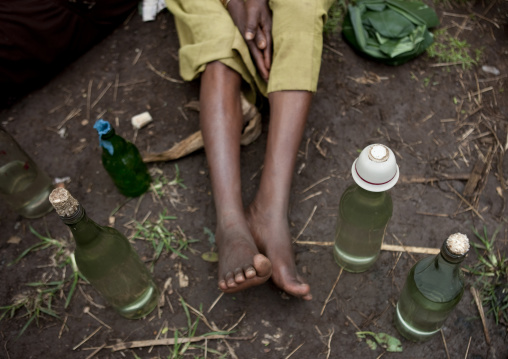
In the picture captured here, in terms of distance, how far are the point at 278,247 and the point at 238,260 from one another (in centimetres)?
20

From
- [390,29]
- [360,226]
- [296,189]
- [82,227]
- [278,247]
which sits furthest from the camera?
[390,29]

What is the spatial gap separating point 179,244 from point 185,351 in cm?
48

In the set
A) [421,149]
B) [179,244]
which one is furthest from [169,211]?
[421,149]

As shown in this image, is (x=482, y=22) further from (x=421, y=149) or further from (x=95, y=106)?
(x=95, y=106)

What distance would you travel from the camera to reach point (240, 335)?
6.04 feet

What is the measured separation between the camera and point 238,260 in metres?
1.70

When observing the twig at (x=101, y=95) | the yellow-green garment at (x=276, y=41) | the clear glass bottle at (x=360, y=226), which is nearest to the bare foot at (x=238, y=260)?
the clear glass bottle at (x=360, y=226)

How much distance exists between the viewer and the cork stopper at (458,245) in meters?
1.24

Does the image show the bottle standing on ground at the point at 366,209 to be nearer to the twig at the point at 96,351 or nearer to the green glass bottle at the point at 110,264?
the green glass bottle at the point at 110,264

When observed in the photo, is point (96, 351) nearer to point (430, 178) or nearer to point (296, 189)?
point (296, 189)

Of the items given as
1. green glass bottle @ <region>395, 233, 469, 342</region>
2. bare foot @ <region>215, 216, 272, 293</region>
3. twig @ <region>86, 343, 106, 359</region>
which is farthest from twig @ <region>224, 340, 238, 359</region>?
green glass bottle @ <region>395, 233, 469, 342</region>

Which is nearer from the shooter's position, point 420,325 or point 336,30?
point 420,325

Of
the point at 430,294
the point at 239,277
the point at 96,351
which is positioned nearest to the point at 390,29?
the point at 430,294

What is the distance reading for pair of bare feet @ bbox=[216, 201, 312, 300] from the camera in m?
1.66
